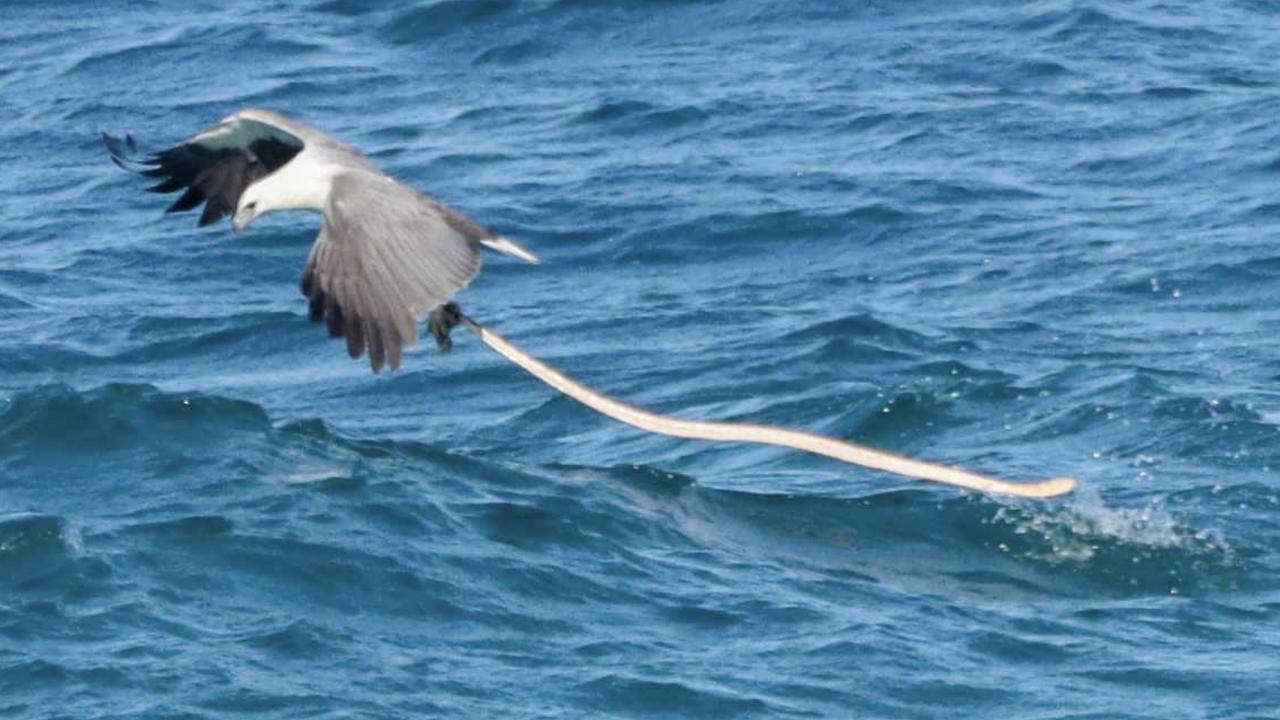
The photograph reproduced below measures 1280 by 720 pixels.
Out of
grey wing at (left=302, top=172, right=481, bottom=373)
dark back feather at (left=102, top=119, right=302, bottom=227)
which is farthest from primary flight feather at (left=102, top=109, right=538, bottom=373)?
dark back feather at (left=102, top=119, right=302, bottom=227)

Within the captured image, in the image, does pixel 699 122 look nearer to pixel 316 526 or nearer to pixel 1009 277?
pixel 1009 277

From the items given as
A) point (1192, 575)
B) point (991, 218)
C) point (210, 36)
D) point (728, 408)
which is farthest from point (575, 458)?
point (210, 36)

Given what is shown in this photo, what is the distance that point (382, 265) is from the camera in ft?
34.7

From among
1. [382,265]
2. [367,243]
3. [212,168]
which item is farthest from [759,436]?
[212,168]

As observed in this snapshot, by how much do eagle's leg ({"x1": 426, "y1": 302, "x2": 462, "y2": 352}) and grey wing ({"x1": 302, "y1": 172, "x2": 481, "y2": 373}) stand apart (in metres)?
0.48

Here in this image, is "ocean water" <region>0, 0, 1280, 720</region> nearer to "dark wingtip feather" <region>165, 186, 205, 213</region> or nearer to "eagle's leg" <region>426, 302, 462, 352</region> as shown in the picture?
"eagle's leg" <region>426, 302, 462, 352</region>

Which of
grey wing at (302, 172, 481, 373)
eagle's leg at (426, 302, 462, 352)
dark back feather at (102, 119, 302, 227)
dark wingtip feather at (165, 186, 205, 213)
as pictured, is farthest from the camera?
dark wingtip feather at (165, 186, 205, 213)

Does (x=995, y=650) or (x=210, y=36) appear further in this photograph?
(x=210, y=36)

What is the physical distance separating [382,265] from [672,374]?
4926mm

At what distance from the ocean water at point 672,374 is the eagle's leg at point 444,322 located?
1.25 metres

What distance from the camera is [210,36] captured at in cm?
2223

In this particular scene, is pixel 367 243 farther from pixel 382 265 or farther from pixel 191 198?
pixel 191 198

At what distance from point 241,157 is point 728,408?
3.49 metres

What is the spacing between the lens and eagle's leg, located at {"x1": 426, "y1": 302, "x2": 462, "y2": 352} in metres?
11.3
